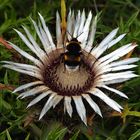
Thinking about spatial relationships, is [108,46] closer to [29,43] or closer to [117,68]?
[117,68]

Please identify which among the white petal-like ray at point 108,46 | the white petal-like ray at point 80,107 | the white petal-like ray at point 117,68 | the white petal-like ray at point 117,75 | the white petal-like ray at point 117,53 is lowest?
the white petal-like ray at point 80,107

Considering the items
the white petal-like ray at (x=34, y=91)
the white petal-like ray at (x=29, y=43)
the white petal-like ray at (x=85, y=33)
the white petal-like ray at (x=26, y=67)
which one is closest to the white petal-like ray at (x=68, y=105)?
the white petal-like ray at (x=34, y=91)

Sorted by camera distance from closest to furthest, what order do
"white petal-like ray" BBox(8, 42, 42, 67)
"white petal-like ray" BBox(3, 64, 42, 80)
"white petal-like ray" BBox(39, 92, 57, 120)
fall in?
"white petal-like ray" BBox(39, 92, 57, 120)
"white petal-like ray" BBox(3, 64, 42, 80)
"white petal-like ray" BBox(8, 42, 42, 67)

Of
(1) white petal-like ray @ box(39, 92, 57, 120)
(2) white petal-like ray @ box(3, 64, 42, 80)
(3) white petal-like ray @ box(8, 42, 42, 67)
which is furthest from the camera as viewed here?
(3) white petal-like ray @ box(8, 42, 42, 67)

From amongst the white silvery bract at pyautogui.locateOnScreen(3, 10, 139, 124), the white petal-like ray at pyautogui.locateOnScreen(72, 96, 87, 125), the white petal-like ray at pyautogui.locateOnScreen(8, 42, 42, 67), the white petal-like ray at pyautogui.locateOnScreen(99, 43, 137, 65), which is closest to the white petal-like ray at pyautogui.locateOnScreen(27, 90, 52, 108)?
the white silvery bract at pyautogui.locateOnScreen(3, 10, 139, 124)

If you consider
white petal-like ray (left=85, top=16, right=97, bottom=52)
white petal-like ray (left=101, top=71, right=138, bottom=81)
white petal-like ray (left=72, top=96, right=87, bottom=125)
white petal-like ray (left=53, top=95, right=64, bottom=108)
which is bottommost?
white petal-like ray (left=72, top=96, right=87, bottom=125)

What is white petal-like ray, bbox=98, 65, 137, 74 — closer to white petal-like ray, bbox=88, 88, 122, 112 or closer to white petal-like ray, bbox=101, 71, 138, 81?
white petal-like ray, bbox=101, 71, 138, 81

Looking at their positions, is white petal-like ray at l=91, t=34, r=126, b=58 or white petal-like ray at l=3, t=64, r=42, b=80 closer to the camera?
white petal-like ray at l=3, t=64, r=42, b=80

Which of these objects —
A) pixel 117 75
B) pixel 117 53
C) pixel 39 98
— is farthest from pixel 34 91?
pixel 117 53

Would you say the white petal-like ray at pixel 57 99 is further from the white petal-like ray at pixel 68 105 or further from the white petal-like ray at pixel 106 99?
the white petal-like ray at pixel 106 99
